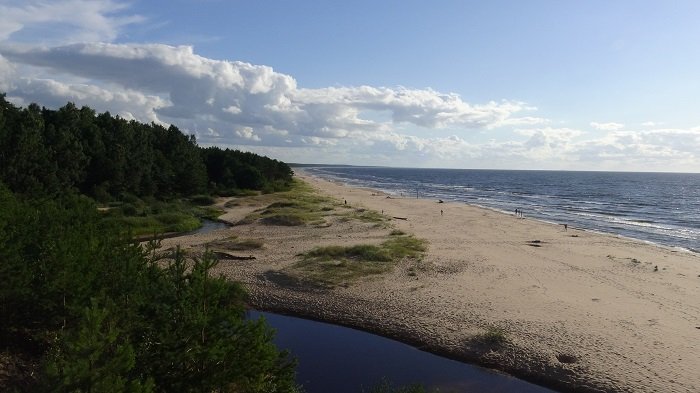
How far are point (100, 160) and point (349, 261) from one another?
38.7 m

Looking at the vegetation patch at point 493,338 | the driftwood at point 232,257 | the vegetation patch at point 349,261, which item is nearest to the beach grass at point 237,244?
the driftwood at point 232,257

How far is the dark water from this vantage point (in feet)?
53.8

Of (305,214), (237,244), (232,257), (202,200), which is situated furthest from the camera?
(202,200)

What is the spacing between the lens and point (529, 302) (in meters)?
24.5

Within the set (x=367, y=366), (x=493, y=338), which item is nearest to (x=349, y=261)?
(x=493, y=338)

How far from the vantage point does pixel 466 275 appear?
29609 mm

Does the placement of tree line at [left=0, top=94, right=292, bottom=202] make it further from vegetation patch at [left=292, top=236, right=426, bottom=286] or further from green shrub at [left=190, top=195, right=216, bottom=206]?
vegetation patch at [left=292, top=236, right=426, bottom=286]

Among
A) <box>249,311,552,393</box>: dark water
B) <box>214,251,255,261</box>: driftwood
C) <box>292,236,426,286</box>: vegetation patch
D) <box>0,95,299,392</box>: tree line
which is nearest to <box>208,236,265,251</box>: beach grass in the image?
<box>214,251,255,261</box>: driftwood

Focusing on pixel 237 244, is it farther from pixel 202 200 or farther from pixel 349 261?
pixel 202 200

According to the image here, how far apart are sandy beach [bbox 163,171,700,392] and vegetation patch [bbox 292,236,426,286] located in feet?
3.22

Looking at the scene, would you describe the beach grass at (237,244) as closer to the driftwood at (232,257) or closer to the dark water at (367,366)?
the driftwood at (232,257)

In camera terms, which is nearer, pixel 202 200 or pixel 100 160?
pixel 100 160

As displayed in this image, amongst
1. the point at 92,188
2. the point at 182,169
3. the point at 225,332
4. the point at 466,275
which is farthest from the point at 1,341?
the point at 182,169

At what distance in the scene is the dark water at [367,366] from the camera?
16.4 metres
